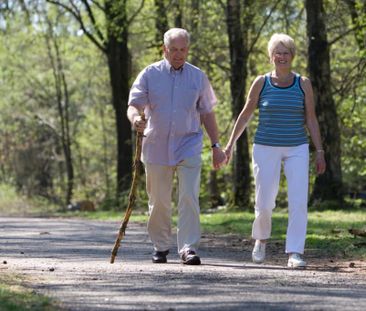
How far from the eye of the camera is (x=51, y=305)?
636 centimetres

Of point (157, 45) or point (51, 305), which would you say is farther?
point (157, 45)

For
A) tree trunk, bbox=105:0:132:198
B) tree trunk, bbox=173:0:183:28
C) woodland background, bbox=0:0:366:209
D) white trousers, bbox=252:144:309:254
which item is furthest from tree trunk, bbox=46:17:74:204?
white trousers, bbox=252:144:309:254

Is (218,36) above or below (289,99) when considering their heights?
above

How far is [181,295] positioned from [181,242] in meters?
2.85

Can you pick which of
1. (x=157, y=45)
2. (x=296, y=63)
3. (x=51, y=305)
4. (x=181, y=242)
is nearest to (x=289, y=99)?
(x=181, y=242)

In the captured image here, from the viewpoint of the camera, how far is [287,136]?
31.5ft

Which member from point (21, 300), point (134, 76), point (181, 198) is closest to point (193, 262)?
point (181, 198)

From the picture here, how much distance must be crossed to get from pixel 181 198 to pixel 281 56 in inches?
68.7

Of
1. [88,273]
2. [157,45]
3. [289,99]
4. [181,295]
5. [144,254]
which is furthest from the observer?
[157,45]

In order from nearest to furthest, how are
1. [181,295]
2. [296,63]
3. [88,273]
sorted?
1. [181,295]
2. [88,273]
3. [296,63]

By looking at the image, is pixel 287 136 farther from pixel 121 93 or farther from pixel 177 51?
pixel 121 93

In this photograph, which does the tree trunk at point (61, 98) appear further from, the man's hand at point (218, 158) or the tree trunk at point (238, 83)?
the man's hand at point (218, 158)

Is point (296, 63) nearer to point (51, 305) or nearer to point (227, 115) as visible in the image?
point (227, 115)

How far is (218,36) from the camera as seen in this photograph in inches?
1238
